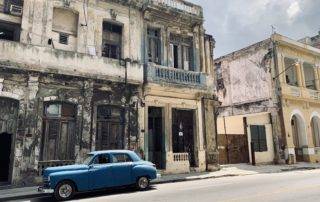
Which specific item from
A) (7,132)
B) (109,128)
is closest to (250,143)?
(109,128)

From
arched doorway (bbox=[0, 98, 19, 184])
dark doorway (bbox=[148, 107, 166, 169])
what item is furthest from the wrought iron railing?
dark doorway (bbox=[148, 107, 166, 169])

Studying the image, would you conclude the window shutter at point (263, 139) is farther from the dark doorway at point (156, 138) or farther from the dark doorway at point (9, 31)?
the dark doorway at point (9, 31)

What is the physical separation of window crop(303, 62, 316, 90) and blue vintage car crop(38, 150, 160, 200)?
20946mm

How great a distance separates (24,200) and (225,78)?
21023 mm

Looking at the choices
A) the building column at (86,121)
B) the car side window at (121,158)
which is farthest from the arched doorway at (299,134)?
the car side window at (121,158)

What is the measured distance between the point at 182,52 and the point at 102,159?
1011 centimetres

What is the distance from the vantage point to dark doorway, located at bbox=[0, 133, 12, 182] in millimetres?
13000

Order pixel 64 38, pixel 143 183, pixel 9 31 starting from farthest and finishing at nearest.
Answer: pixel 64 38 < pixel 9 31 < pixel 143 183

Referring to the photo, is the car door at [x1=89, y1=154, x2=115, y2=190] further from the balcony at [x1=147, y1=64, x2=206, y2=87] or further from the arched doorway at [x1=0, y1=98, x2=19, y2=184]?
the balcony at [x1=147, y1=64, x2=206, y2=87]

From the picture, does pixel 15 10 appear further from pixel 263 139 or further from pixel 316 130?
pixel 316 130

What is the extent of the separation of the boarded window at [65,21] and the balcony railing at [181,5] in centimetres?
462

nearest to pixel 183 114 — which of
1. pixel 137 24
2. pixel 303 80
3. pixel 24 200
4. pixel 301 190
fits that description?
pixel 137 24

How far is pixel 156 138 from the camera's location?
1672 cm

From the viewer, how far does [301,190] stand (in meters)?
9.31
